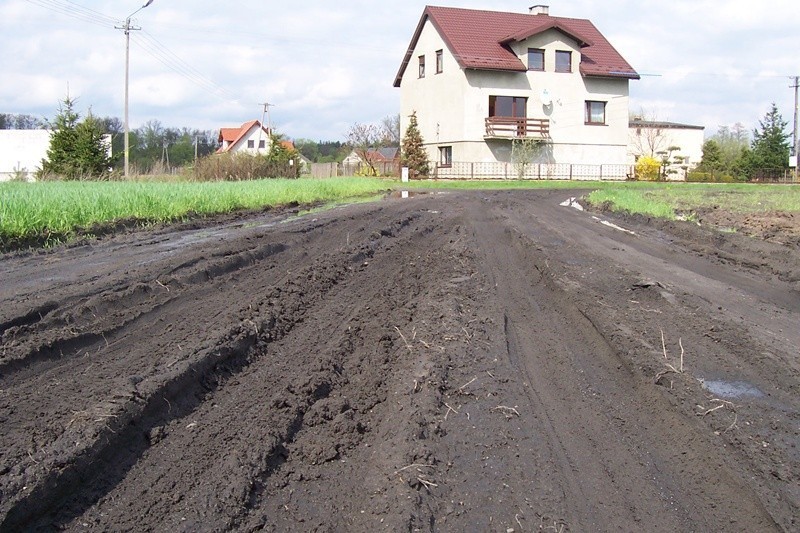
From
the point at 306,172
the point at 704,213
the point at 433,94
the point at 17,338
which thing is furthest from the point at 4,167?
the point at 17,338

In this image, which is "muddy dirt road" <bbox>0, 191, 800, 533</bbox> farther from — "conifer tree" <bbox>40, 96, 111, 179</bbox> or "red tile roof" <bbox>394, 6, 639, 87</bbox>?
"red tile roof" <bbox>394, 6, 639, 87</bbox>

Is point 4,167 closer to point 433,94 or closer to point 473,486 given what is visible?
point 433,94

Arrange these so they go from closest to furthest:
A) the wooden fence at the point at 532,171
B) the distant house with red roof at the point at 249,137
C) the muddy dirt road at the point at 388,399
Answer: the muddy dirt road at the point at 388,399 < the wooden fence at the point at 532,171 < the distant house with red roof at the point at 249,137

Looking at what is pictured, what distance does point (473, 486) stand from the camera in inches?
172

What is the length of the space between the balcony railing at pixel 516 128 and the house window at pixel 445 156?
124 inches

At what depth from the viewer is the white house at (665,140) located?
70.2 m

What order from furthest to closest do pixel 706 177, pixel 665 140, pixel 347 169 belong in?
1. pixel 665 140
2. pixel 706 177
3. pixel 347 169

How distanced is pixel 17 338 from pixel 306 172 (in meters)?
45.6

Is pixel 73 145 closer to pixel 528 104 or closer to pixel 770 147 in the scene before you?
pixel 528 104

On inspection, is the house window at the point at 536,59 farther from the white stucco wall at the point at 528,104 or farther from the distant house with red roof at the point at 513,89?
the white stucco wall at the point at 528,104

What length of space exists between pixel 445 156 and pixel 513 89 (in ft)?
21.6

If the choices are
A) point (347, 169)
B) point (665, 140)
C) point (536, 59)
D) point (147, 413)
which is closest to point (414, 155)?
point (347, 169)

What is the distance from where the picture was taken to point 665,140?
239 ft

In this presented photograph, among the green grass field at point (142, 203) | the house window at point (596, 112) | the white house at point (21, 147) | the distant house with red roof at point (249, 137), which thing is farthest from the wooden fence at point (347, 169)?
the distant house with red roof at point (249, 137)
